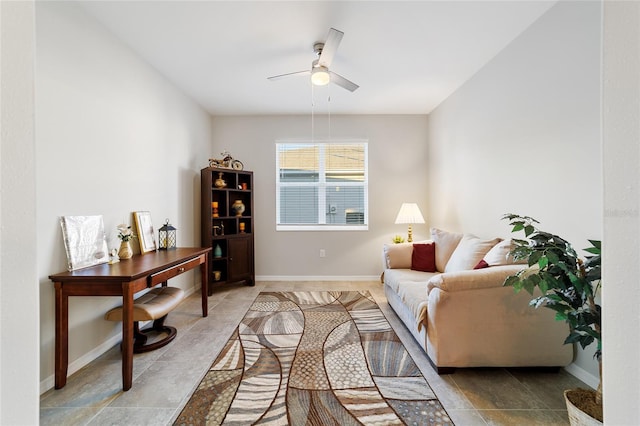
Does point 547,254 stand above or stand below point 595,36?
below

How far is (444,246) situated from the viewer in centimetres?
302

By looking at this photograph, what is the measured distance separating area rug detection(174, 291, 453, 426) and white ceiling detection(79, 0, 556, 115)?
2701mm

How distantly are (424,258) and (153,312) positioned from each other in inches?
107

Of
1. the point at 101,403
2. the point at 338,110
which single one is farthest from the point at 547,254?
the point at 338,110

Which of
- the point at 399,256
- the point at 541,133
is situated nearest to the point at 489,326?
the point at 399,256

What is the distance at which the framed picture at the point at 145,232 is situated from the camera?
8.31 feet

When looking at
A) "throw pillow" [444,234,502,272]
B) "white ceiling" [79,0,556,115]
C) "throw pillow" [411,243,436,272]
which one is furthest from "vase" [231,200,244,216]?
"throw pillow" [444,234,502,272]

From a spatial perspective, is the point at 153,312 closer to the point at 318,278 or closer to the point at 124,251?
the point at 124,251

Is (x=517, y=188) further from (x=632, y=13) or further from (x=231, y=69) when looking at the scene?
(x=231, y=69)

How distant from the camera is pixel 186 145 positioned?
355 cm

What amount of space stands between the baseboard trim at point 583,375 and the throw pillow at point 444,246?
1242 mm

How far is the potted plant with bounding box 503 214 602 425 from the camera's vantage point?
1.21m

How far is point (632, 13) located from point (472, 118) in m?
2.86

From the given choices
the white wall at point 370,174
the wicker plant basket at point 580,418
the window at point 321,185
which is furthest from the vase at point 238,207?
the wicker plant basket at point 580,418
